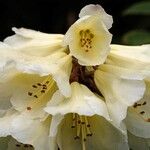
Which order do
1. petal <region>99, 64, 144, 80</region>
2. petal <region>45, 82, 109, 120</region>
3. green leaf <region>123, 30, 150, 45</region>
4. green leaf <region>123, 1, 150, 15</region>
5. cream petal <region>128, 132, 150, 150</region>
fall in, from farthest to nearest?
green leaf <region>123, 1, 150, 15</region> < green leaf <region>123, 30, 150, 45</region> < cream petal <region>128, 132, 150, 150</region> < petal <region>99, 64, 144, 80</region> < petal <region>45, 82, 109, 120</region>

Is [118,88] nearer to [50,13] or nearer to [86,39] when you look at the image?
[86,39]

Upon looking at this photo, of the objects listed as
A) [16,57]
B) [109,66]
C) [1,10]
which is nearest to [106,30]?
[109,66]

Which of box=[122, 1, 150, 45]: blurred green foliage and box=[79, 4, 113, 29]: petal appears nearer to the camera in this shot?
box=[79, 4, 113, 29]: petal

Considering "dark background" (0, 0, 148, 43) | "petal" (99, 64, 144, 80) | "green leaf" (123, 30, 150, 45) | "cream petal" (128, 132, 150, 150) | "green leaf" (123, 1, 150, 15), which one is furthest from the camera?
"dark background" (0, 0, 148, 43)

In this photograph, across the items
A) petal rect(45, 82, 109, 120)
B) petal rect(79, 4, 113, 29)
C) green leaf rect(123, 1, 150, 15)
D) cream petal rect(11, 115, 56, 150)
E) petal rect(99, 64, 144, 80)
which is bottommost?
green leaf rect(123, 1, 150, 15)

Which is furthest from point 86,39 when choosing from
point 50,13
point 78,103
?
point 50,13

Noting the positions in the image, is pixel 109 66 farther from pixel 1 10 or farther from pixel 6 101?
pixel 1 10

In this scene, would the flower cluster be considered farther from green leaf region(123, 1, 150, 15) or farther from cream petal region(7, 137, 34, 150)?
green leaf region(123, 1, 150, 15)

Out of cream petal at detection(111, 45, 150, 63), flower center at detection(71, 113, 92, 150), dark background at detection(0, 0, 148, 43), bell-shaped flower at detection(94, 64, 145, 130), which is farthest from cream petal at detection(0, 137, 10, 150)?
dark background at detection(0, 0, 148, 43)
